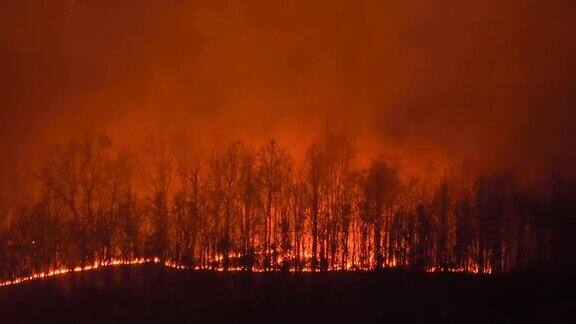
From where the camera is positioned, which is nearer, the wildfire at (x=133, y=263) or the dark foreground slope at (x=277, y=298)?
the dark foreground slope at (x=277, y=298)

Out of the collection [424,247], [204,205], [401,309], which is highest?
[204,205]

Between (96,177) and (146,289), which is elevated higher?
(96,177)

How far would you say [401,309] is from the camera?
27.5 m

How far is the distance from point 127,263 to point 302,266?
7810 mm

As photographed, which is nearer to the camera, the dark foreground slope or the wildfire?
the dark foreground slope

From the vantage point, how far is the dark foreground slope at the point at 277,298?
26.7 meters

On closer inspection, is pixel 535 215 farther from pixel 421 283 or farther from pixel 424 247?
pixel 421 283

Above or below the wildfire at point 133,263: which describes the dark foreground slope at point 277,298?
below

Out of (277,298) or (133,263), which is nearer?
(277,298)

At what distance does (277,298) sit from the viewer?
92.9 feet

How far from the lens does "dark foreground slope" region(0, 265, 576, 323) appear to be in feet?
87.5

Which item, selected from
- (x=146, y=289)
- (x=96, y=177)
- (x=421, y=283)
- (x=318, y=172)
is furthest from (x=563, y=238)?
(x=96, y=177)

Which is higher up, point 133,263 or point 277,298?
point 133,263

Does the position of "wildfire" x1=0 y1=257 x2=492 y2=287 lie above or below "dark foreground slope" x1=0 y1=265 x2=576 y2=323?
above
